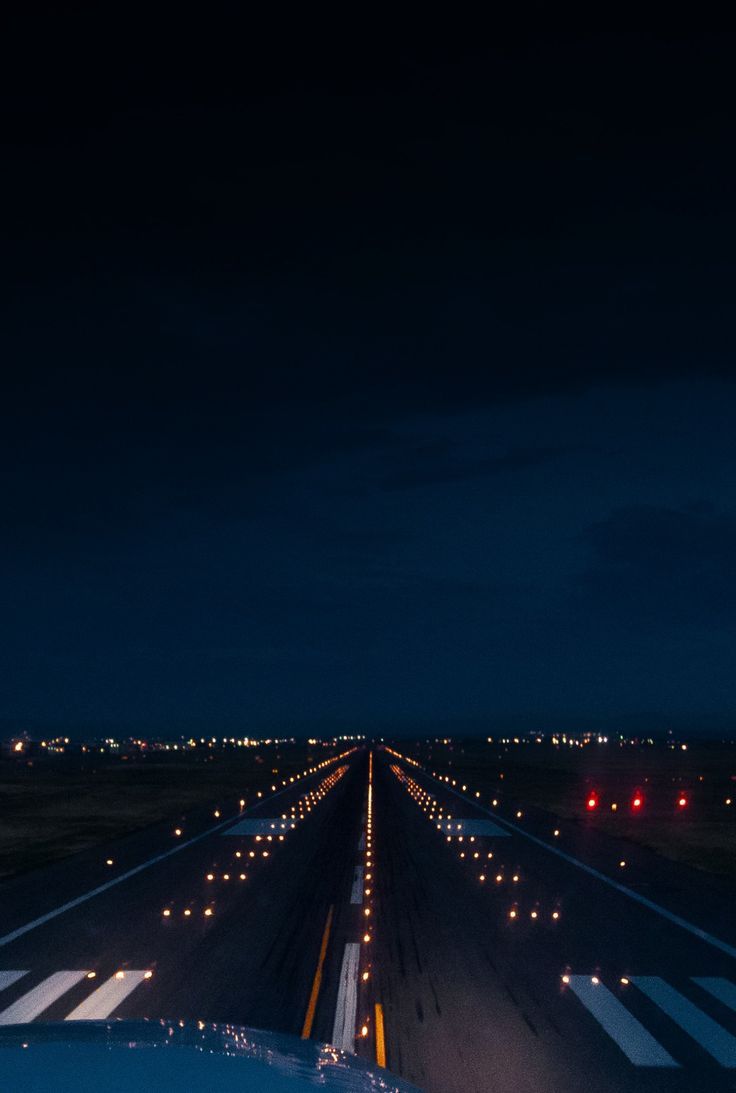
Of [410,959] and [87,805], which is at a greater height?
[410,959]

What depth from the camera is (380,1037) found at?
1023cm

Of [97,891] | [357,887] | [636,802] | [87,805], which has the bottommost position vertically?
[87,805]

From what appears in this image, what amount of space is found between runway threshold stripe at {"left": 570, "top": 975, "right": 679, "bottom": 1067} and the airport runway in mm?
34

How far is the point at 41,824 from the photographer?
1582 inches

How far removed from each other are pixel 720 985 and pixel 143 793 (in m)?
51.9

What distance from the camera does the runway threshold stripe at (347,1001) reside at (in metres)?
10.1

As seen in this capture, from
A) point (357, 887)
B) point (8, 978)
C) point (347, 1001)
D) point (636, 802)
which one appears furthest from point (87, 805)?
point (347, 1001)

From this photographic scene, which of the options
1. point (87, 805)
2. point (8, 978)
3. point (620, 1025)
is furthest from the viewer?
point (87, 805)

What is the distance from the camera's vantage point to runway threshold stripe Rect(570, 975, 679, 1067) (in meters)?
9.95

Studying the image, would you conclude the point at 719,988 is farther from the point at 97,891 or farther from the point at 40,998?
the point at 97,891

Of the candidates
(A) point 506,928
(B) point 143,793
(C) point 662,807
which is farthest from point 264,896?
(B) point 143,793

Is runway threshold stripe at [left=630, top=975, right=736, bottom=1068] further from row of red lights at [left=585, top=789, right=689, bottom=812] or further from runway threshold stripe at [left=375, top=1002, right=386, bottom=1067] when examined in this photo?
row of red lights at [left=585, top=789, right=689, bottom=812]

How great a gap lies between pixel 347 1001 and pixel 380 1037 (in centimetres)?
154

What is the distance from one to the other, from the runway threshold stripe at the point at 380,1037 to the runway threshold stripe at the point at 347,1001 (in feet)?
0.78
